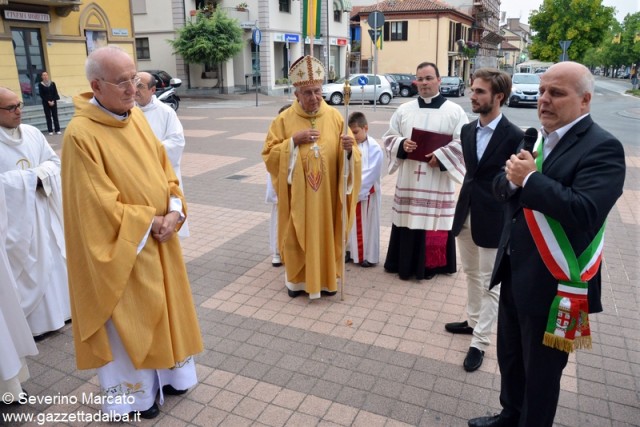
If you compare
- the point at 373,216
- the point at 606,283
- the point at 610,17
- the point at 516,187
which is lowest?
the point at 606,283

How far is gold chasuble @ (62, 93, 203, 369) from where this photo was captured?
2760 mm

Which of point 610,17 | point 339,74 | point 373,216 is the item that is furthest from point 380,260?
point 610,17

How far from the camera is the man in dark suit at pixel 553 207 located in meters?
2.25

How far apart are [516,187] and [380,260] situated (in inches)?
130

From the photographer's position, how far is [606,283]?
514cm

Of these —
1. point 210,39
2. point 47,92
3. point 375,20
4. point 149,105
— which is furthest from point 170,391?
point 210,39

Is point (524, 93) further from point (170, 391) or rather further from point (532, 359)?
point (170, 391)

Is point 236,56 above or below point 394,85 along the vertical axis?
above

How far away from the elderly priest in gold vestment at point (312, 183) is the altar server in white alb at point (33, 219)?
1799 mm

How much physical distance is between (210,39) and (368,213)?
81.2 ft

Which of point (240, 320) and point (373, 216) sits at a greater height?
point (373, 216)

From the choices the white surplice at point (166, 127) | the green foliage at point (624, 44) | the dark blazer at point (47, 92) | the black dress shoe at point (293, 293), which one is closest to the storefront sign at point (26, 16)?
the dark blazer at point (47, 92)

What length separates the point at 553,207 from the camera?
225 cm

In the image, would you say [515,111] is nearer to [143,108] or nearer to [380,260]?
[380,260]
